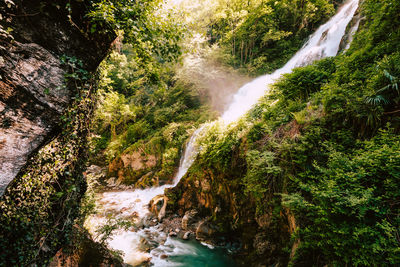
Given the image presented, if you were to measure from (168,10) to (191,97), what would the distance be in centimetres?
1054

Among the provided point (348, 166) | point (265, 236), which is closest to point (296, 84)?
point (348, 166)

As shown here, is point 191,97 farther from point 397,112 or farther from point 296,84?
point 397,112

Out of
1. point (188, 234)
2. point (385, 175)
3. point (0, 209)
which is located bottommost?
point (188, 234)

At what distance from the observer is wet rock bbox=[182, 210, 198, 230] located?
687 centimetres

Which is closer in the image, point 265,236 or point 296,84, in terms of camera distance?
point 265,236

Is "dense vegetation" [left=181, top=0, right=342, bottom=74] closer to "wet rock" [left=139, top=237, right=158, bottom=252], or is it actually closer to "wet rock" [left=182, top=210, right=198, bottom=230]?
"wet rock" [left=182, top=210, right=198, bottom=230]

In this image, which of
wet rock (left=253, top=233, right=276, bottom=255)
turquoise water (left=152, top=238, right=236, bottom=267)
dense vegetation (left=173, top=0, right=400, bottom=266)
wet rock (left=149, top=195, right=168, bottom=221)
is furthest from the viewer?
wet rock (left=149, top=195, right=168, bottom=221)

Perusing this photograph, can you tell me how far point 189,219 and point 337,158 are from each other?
20.1 feet

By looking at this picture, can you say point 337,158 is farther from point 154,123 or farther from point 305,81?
point 154,123

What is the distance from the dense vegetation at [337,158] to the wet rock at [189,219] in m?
1.93

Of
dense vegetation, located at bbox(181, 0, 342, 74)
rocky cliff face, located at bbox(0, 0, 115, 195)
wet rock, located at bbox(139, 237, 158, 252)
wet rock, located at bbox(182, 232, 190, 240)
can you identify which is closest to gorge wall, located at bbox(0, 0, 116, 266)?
rocky cliff face, located at bbox(0, 0, 115, 195)

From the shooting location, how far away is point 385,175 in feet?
7.22

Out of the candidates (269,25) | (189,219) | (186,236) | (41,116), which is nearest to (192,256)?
(186,236)

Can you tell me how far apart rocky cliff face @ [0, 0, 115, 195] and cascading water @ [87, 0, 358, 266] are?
10.3 ft
